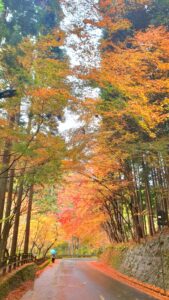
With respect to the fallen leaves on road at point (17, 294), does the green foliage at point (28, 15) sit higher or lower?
higher

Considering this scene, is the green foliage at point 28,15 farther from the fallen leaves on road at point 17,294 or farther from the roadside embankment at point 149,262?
the roadside embankment at point 149,262

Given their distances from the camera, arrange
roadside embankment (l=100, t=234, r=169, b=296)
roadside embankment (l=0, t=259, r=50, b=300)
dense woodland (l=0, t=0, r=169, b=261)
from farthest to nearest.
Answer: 1. roadside embankment (l=100, t=234, r=169, b=296)
2. roadside embankment (l=0, t=259, r=50, b=300)
3. dense woodland (l=0, t=0, r=169, b=261)

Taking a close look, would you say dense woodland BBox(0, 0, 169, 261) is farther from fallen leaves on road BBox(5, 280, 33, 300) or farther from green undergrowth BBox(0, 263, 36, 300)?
fallen leaves on road BBox(5, 280, 33, 300)

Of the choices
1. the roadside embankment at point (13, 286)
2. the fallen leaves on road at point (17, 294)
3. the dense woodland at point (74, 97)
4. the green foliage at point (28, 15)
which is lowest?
the fallen leaves on road at point (17, 294)

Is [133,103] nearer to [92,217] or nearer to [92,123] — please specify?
[92,123]

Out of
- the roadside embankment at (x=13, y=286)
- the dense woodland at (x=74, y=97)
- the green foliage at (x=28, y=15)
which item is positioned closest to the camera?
the dense woodland at (x=74, y=97)

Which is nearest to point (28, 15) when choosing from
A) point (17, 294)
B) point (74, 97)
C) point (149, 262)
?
point (74, 97)

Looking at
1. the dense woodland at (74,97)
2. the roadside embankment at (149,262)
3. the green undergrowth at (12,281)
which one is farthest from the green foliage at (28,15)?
the roadside embankment at (149,262)

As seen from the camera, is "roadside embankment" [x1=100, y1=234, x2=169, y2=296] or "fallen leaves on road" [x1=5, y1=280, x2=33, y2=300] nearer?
"fallen leaves on road" [x1=5, y1=280, x2=33, y2=300]

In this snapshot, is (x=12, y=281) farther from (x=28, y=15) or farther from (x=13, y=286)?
(x=28, y=15)

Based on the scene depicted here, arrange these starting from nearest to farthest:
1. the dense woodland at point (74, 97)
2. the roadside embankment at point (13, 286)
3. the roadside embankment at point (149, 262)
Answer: the dense woodland at point (74, 97) → the roadside embankment at point (13, 286) → the roadside embankment at point (149, 262)

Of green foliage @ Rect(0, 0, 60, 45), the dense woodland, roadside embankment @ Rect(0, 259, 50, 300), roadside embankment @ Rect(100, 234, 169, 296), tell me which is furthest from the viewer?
roadside embankment @ Rect(100, 234, 169, 296)

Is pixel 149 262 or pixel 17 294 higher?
pixel 149 262

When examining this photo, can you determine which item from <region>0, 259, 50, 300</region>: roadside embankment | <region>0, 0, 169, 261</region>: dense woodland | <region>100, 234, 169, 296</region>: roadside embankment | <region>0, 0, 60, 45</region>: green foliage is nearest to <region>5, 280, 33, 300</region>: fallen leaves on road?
<region>0, 259, 50, 300</region>: roadside embankment
